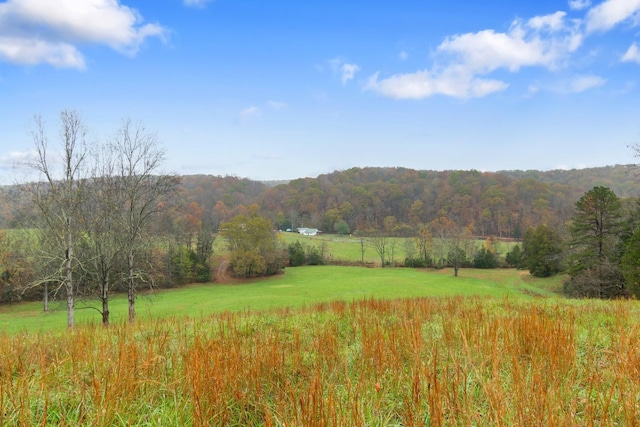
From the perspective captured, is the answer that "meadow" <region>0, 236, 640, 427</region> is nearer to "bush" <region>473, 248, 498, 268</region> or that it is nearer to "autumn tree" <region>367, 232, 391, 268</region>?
"bush" <region>473, 248, 498, 268</region>

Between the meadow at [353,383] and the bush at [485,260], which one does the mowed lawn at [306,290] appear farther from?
the meadow at [353,383]

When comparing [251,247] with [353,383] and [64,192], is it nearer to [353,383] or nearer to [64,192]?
[64,192]

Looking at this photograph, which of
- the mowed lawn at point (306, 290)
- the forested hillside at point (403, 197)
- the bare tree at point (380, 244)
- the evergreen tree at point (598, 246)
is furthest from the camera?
the forested hillside at point (403, 197)

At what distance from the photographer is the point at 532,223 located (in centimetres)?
6888

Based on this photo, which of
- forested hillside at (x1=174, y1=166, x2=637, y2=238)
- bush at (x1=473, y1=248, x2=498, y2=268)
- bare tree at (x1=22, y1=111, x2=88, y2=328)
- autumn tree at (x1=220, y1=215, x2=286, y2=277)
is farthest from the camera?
forested hillside at (x1=174, y1=166, x2=637, y2=238)

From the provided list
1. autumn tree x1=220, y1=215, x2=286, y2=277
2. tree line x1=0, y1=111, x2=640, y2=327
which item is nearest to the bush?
tree line x1=0, y1=111, x2=640, y2=327

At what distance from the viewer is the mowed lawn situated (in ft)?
89.6

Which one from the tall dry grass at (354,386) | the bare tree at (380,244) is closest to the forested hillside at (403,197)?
the bare tree at (380,244)

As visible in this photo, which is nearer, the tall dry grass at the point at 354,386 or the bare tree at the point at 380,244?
the tall dry grass at the point at 354,386

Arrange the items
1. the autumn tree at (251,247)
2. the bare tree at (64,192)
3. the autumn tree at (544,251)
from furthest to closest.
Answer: the autumn tree at (251,247)
the autumn tree at (544,251)
the bare tree at (64,192)

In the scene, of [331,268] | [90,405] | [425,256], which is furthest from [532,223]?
[90,405]

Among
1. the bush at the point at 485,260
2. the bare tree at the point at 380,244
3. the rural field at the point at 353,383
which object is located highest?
the rural field at the point at 353,383

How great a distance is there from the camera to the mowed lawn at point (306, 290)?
27.3 meters

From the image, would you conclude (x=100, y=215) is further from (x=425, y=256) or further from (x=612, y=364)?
(x=425, y=256)
